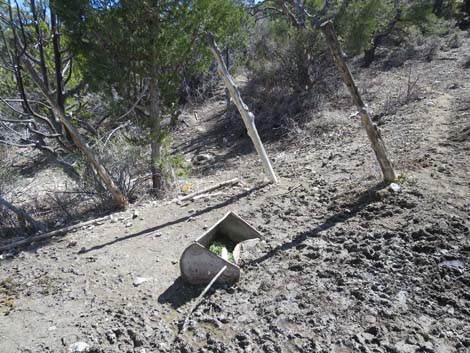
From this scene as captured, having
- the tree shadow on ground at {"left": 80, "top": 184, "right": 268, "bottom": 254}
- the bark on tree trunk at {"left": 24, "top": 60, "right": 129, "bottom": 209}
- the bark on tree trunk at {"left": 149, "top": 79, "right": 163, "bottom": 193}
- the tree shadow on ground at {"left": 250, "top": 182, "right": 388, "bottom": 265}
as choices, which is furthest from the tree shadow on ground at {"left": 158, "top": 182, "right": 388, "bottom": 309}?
the bark on tree trunk at {"left": 149, "top": 79, "right": 163, "bottom": 193}

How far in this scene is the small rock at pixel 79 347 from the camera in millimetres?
2414

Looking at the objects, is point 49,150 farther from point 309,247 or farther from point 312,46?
point 312,46

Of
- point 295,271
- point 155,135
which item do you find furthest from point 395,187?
point 155,135

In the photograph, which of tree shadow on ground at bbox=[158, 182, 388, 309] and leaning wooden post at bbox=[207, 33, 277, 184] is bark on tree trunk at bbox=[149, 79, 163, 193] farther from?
tree shadow on ground at bbox=[158, 182, 388, 309]

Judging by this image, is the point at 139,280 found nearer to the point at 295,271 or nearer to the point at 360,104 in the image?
the point at 295,271

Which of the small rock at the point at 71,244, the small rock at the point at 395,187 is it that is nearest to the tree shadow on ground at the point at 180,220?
the small rock at the point at 71,244

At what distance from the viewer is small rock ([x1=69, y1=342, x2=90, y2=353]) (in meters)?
2.41

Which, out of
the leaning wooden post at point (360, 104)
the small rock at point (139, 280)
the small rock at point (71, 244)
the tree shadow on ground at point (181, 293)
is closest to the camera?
the tree shadow on ground at point (181, 293)

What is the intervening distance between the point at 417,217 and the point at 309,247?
1044 mm

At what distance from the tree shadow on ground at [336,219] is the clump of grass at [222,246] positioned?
10.1 inches

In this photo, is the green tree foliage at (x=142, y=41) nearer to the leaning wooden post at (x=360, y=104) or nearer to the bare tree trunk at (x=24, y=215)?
the bare tree trunk at (x=24, y=215)

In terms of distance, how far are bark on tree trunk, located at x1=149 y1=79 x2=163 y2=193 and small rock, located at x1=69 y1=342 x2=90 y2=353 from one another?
3844 mm

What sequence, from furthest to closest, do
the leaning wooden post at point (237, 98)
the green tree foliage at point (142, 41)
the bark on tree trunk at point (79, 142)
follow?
the green tree foliage at point (142, 41), the bark on tree trunk at point (79, 142), the leaning wooden post at point (237, 98)

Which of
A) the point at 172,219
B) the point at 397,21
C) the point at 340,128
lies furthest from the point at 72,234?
the point at 397,21
